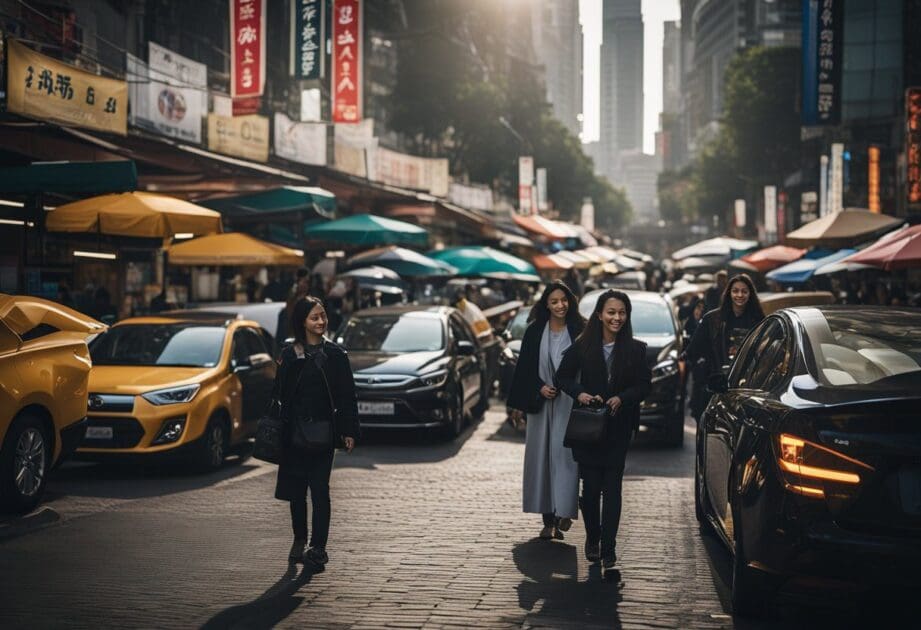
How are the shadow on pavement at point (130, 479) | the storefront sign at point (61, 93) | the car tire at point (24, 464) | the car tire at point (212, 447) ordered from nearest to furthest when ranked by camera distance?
the car tire at point (24, 464) < the shadow on pavement at point (130, 479) < the car tire at point (212, 447) < the storefront sign at point (61, 93)

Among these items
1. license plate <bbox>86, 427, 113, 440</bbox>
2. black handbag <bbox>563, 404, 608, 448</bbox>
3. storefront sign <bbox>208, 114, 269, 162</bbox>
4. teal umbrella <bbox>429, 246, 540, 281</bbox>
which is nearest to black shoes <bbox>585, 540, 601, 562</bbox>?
black handbag <bbox>563, 404, 608, 448</bbox>

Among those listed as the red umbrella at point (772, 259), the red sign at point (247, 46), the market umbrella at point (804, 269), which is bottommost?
the market umbrella at point (804, 269)

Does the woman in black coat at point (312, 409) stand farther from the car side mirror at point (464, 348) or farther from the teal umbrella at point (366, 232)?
the teal umbrella at point (366, 232)

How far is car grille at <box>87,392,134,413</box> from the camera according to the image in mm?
10766

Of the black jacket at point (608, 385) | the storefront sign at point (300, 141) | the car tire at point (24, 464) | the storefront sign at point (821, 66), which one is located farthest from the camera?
the storefront sign at point (821, 66)

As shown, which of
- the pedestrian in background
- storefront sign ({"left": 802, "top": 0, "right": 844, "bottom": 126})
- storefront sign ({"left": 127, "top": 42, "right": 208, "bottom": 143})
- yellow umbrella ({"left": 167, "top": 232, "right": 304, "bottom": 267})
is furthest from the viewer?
storefront sign ({"left": 802, "top": 0, "right": 844, "bottom": 126})

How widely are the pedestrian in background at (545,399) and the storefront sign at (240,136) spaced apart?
53.6 feet

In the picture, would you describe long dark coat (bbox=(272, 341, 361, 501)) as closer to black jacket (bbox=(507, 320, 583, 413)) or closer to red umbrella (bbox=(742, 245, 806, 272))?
black jacket (bbox=(507, 320, 583, 413))

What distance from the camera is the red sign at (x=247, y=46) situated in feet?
81.2

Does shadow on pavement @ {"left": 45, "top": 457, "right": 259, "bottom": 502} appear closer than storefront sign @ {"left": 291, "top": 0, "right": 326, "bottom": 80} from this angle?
Yes

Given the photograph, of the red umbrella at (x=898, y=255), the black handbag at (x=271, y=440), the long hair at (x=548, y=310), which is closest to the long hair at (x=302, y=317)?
the black handbag at (x=271, y=440)

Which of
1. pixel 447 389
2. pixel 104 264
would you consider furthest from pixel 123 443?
pixel 104 264

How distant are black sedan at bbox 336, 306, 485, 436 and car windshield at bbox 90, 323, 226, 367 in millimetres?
2087

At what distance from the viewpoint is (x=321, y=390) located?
A: 7.16m
